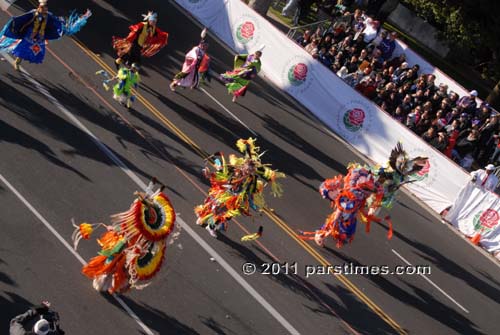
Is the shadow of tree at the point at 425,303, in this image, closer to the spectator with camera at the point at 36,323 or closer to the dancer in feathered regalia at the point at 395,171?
the dancer in feathered regalia at the point at 395,171

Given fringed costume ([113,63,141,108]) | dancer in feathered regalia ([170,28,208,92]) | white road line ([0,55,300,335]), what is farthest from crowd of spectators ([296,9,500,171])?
white road line ([0,55,300,335])

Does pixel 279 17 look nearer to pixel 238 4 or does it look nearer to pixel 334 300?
pixel 238 4

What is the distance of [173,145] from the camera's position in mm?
14211

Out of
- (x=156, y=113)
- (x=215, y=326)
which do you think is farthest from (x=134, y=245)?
(x=156, y=113)

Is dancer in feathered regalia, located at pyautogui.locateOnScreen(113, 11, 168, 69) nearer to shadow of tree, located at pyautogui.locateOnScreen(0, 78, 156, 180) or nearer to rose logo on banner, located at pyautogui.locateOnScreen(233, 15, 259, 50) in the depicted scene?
shadow of tree, located at pyautogui.locateOnScreen(0, 78, 156, 180)

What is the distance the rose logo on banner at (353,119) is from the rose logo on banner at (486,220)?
4.12 meters

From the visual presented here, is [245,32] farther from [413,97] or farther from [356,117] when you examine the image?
[413,97]

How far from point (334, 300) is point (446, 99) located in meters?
9.48

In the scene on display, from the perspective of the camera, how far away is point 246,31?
20078 mm

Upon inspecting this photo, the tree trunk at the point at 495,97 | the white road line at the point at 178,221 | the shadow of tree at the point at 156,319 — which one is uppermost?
Answer: the tree trunk at the point at 495,97

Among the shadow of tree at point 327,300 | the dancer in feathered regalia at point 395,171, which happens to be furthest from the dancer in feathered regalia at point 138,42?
the dancer in feathered regalia at point 395,171

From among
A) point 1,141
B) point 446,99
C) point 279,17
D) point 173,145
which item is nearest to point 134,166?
point 173,145

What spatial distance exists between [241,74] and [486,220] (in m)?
7.78

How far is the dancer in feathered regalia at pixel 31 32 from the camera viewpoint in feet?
45.3
